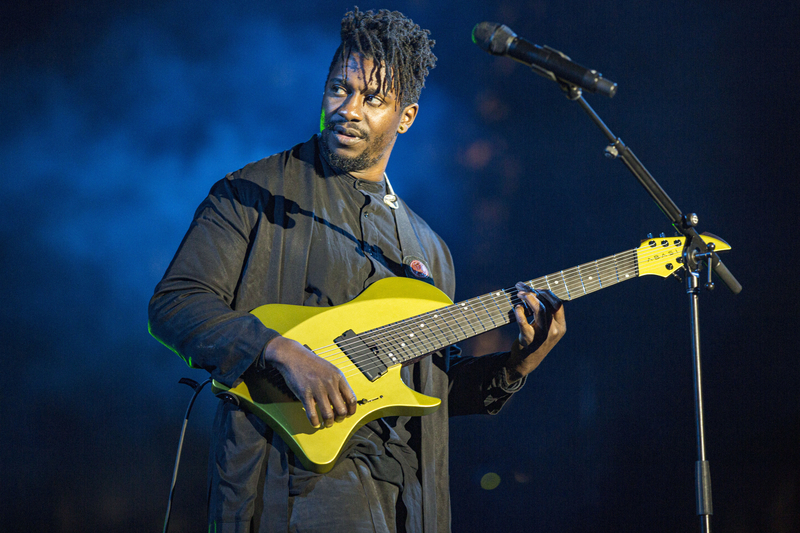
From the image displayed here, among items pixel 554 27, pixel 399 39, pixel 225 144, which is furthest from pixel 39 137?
pixel 554 27

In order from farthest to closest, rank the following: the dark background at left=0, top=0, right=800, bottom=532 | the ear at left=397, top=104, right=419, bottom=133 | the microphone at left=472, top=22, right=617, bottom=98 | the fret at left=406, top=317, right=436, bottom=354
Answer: the dark background at left=0, top=0, right=800, bottom=532 < the ear at left=397, top=104, right=419, bottom=133 < the fret at left=406, top=317, right=436, bottom=354 < the microphone at left=472, top=22, right=617, bottom=98

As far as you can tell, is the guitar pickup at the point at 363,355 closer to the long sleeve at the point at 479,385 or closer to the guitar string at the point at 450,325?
the guitar string at the point at 450,325

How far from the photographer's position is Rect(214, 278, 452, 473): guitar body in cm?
191

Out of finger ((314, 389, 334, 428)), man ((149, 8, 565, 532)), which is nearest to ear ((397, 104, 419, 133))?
man ((149, 8, 565, 532))

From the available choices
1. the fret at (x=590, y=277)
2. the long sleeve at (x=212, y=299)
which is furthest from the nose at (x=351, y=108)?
the fret at (x=590, y=277)

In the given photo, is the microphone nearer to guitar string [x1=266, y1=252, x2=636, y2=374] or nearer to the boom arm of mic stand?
the boom arm of mic stand

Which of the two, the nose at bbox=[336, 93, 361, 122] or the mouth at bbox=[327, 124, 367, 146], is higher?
the nose at bbox=[336, 93, 361, 122]

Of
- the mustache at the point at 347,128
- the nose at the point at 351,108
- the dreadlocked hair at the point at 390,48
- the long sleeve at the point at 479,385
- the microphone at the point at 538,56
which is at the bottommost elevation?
the long sleeve at the point at 479,385

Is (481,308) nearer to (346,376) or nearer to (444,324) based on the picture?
(444,324)

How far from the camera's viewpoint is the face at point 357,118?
104 inches

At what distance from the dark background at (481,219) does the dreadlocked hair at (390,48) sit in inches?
57.9

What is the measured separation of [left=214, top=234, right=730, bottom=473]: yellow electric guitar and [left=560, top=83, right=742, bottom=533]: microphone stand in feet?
0.41

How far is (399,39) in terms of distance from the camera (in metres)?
2.88

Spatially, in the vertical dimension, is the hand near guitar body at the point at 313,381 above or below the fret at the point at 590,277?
below
